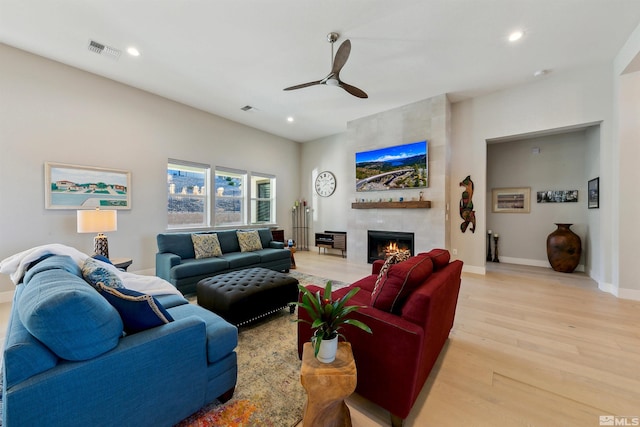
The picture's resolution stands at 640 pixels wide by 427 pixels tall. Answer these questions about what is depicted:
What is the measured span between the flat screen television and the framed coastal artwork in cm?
453

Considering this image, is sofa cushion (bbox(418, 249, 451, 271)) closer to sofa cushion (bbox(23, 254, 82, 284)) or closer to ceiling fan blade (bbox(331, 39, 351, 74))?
ceiling fan blade (bbox(331, 39, 351, 74))

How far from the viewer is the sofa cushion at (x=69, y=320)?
951 millimetres

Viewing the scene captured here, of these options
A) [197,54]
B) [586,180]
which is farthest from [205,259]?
[586,180]

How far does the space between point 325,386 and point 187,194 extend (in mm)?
5008

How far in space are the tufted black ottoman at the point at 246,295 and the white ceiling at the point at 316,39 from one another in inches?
115

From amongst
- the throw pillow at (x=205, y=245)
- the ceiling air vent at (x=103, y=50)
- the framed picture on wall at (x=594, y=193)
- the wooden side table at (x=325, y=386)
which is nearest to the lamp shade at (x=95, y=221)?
the throw pillow at (x=205, y=245)

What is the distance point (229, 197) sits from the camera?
19.1ft

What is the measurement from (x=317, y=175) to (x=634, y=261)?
20.1 ft

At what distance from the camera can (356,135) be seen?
5672mm

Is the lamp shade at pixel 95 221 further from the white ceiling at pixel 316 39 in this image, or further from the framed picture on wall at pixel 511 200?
the framed picture on wall at pixel 511 200

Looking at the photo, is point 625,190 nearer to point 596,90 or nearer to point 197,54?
point 596,90

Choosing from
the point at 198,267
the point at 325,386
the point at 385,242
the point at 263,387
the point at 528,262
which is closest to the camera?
the point at 325,386

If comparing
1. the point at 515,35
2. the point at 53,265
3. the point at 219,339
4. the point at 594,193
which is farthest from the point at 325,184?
the point at 53,265

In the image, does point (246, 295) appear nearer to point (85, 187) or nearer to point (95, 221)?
point (95, 221)
